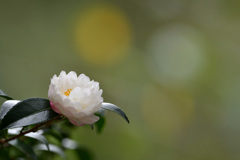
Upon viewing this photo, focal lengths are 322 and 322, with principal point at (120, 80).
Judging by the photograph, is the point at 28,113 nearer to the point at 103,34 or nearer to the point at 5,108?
the point at 5,108

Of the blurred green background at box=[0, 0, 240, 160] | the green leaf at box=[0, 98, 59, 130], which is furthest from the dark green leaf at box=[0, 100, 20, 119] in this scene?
the blurred green background at box=[0, 0, 240, 160]

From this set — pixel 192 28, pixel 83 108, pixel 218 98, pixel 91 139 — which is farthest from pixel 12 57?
pixel 83 108

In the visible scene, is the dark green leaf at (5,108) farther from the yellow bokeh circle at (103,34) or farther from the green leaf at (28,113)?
the yellow bokeh circle at (103,34)

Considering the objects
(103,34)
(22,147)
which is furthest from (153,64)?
(22,147)

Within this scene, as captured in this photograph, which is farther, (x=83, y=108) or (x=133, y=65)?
(x=133, y=65)

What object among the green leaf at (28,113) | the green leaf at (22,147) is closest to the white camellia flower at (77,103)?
the green leaf at (28,113)

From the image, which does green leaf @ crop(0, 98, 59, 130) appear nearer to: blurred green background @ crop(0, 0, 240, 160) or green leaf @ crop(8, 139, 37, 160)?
green leaf @ crop(8, 139, 37, 160)

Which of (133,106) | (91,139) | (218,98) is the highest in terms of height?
(218,98)

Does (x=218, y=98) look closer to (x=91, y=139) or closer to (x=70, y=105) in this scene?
(x=91, y=139)

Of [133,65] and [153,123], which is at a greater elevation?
[133,65]
